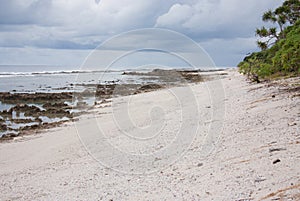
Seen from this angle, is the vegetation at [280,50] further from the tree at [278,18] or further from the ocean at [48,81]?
the ocean at [48,81]

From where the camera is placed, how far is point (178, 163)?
21.0 ft

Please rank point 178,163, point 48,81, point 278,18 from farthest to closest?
point 48,81
point 278,18
point 178,163

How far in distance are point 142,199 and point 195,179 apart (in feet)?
3.11

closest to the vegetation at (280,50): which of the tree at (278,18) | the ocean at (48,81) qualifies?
the tree at (278,18)

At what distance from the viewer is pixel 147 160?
23.4 ft

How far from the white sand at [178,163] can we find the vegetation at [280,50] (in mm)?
1286

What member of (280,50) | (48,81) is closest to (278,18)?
(280,50)

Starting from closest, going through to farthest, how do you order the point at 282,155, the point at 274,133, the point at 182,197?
the point at 182,197 < the point at 282,155 < the point at 274,133

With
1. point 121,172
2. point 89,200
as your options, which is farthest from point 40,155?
point 89,200

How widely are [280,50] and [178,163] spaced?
17.5 feet

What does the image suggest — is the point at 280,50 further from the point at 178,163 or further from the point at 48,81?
the point at 48,81

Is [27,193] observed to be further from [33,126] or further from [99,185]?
[33,126]

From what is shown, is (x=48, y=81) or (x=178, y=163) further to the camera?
(x=48, y=81)

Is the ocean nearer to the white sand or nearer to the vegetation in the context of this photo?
the vegetation
